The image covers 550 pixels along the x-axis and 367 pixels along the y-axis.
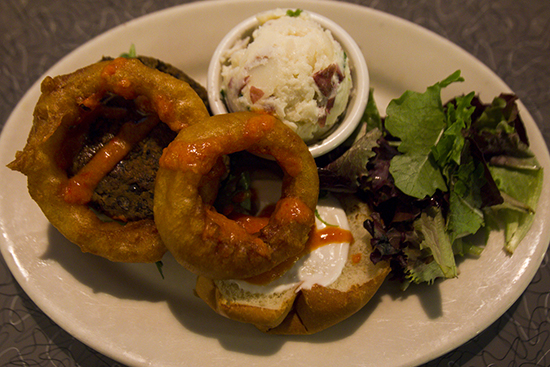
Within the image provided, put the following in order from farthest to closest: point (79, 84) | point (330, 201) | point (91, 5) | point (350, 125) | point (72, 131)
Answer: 1. point (91, 5)
2. point (330, 201)
3. point (350, 125)
4. point (72, 131)
5. point (79, 84)

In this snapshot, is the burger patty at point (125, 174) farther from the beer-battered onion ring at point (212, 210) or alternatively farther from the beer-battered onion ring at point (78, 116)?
the beer-battered onion ring at point (212, 210)

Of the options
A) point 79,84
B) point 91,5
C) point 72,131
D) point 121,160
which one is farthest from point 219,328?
point 91,5

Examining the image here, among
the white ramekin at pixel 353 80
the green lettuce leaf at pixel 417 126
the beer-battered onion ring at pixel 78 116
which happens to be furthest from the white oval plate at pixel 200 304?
the white ramekin at pixel 353 80

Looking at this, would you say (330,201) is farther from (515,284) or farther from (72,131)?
(72,131)

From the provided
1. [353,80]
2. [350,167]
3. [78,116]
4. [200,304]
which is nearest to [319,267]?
[350,167]

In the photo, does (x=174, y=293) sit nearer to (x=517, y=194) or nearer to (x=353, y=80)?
(x=353, y=80)

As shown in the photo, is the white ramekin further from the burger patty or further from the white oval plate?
the white oval plate

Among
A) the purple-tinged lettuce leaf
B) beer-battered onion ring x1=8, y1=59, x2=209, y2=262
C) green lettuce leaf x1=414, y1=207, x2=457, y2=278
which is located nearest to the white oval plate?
green lettuce leaf x1=414, y1=207, x2=457, y2=278
